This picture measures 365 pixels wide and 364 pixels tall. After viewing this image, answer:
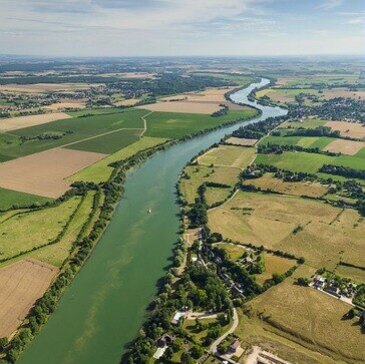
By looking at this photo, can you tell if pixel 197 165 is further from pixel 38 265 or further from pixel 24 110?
pixel 24 110

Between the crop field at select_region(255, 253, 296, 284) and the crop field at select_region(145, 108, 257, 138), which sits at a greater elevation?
the crop field at select_region(145, 108, 257, 138)

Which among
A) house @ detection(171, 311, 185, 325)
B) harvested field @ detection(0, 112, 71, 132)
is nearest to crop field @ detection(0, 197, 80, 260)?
house @ detection(171, 311, 185, 325)

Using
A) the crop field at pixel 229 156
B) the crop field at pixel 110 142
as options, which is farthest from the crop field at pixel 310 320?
the crop field at pixel 110 142

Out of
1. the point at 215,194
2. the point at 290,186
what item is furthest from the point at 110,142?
the point at 290,186

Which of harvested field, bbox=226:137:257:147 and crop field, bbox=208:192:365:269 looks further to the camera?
harvested field, bbox=226:137:257:147

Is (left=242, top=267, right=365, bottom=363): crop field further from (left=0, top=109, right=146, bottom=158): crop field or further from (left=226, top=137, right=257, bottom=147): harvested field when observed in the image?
(left=0, top=109, right=146, bottom=158): crop field

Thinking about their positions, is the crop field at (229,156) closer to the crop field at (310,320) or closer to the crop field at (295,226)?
the crop field at (295,226)
